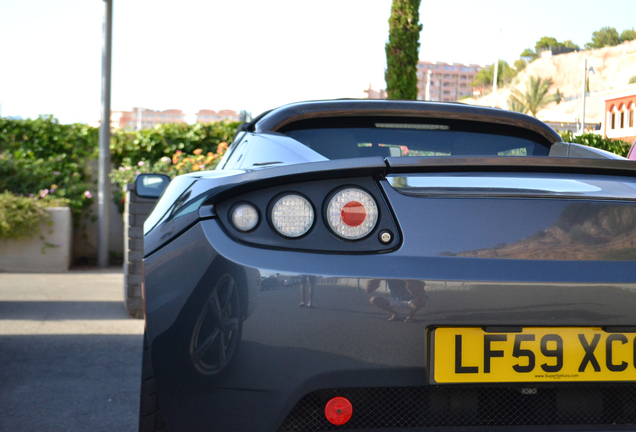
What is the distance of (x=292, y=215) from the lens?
135 cm

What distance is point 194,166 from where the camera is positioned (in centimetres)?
847

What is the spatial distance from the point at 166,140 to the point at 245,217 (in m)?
8.74

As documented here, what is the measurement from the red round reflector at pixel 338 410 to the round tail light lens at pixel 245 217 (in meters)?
0.42

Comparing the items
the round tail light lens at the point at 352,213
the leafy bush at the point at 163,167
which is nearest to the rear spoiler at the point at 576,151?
the round tail light lens at the point at 352,213

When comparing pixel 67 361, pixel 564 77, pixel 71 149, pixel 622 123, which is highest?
pixel 564 77

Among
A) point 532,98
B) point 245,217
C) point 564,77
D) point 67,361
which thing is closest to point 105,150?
point 67,361

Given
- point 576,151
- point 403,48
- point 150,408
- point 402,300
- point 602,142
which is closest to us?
point 402,300

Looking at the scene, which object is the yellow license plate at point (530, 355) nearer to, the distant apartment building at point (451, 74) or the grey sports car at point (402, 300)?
the grey sports car at point (402, 300)

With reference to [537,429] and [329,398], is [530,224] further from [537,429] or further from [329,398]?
[329,398]

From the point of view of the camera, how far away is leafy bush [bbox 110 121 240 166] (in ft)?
31.0

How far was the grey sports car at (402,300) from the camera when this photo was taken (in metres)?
1.25

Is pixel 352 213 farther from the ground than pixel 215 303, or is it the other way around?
pixel 352 213

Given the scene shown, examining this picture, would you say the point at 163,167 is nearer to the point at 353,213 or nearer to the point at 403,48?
the point at 403,48

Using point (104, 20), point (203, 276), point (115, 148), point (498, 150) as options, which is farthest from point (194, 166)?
point (203, 276)
